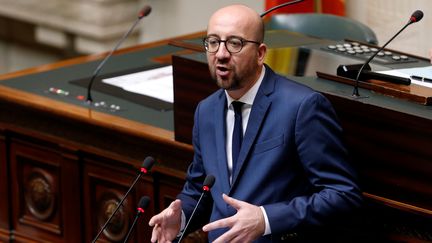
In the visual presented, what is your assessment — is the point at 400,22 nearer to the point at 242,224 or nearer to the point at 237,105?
the point at 237,105

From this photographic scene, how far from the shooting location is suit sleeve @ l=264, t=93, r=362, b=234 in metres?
3.15

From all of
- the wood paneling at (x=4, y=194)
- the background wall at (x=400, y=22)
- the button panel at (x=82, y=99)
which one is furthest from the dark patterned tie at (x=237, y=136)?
the background wall at (x=400, y=22)

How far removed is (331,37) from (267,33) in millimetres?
1079

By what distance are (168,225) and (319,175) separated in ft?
1.57

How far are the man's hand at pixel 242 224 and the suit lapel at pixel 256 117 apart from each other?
0.23 metres

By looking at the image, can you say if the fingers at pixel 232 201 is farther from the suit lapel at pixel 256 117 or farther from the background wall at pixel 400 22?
the background wall at pixel 400 22

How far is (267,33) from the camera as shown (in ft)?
14.8

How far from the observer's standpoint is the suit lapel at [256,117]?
3.28 m

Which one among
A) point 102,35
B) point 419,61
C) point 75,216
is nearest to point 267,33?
Result: point 419,61

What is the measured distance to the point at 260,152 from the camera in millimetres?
3295

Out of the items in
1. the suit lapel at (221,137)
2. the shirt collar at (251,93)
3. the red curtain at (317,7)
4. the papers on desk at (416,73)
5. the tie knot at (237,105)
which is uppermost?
the red curtain at (317,7)

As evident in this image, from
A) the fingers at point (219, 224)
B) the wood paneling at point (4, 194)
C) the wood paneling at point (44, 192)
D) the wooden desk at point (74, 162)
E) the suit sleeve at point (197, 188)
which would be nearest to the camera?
the fingers at point (219, 224)

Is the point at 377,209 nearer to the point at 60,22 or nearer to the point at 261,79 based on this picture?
the point at 261,79

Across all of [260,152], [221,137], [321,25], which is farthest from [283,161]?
[321,25]
